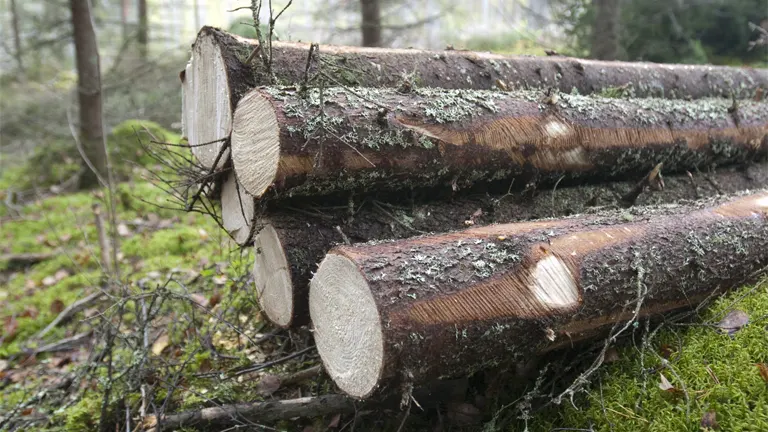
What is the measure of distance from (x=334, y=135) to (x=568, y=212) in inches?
55.2

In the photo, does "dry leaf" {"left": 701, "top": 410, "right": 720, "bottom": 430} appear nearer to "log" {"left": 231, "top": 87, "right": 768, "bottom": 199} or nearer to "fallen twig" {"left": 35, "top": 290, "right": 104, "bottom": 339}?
"log" {"left": 231, "top": 87, "right": 768, "bottom": 199}

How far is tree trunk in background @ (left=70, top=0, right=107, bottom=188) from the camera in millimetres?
6398

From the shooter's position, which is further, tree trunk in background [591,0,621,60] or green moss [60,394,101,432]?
tree trunk in background [591,0,621,60]

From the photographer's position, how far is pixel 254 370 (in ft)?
8.97

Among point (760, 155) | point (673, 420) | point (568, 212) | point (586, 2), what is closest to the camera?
point (673, 420)

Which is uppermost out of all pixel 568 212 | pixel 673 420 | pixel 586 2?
pixel 586 2

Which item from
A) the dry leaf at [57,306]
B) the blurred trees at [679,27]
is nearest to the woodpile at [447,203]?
the dry leaf at [57,306]

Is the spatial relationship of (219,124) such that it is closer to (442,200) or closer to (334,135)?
(334,135)

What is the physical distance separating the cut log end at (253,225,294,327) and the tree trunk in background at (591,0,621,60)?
599 centimetres

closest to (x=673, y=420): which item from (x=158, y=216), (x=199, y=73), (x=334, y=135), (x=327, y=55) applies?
(x=334, y=135)

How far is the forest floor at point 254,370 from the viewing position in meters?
1.96

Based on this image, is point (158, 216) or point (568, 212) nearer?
point (568, 212)

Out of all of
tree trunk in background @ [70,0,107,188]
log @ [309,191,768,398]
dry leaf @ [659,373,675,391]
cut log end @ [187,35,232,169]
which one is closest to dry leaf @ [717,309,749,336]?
log @ [309,191,768,398]

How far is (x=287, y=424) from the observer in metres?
2.49
